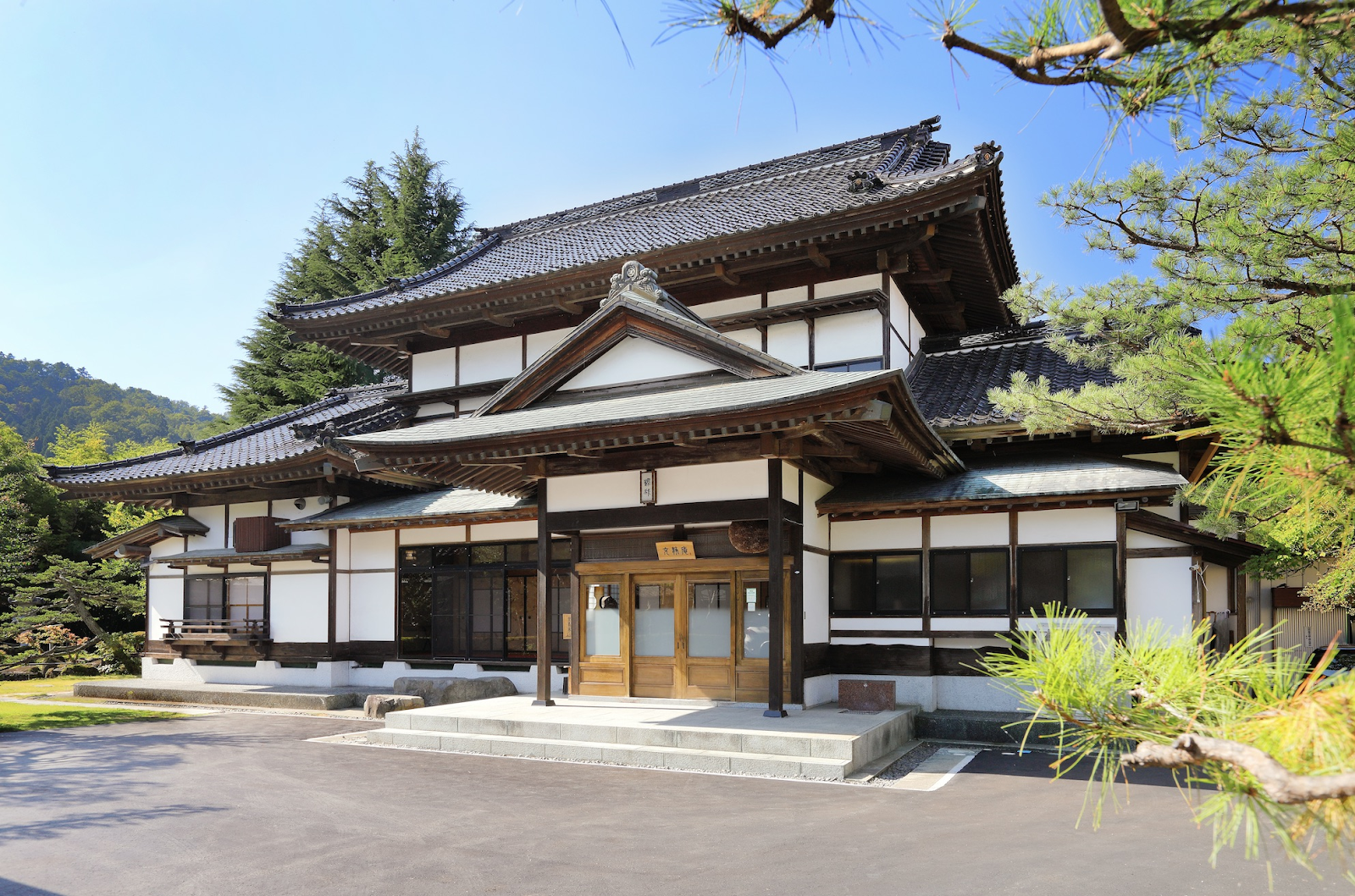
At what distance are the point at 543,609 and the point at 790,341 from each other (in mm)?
5651

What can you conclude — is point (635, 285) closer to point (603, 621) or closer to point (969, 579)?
point (603, 621)

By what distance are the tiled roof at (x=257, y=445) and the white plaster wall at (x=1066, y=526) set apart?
10748 mm

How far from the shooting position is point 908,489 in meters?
12.1

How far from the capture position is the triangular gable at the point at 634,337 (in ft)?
36.8

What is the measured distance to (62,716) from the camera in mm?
13984

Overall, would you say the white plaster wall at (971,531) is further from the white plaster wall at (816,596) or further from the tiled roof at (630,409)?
the tiled roof at (630,409)

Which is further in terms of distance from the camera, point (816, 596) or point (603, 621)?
point (603, 621)

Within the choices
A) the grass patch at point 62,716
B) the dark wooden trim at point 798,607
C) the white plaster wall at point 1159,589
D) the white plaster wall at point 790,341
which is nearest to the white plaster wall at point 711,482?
the dark wooden trim at point 798,607

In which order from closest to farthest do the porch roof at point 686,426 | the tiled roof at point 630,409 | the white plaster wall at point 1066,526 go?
the porch roof at point 686,426, the tiled roof at point 630,409, the white plaster wall at point 1066,526

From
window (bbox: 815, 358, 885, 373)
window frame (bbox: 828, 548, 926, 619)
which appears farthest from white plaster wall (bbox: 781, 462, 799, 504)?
window (bbox: 815, 358, 885, 373)

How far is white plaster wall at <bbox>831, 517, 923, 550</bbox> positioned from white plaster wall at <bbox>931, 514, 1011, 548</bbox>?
25cm

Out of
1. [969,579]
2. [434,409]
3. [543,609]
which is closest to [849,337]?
[969,579]

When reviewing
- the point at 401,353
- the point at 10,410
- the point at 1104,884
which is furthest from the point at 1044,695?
the point at 10,410

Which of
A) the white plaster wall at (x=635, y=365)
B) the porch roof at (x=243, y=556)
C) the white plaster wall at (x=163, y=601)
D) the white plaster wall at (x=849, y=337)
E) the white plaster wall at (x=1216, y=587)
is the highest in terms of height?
the white plaster wall at (x=849, y=337)
